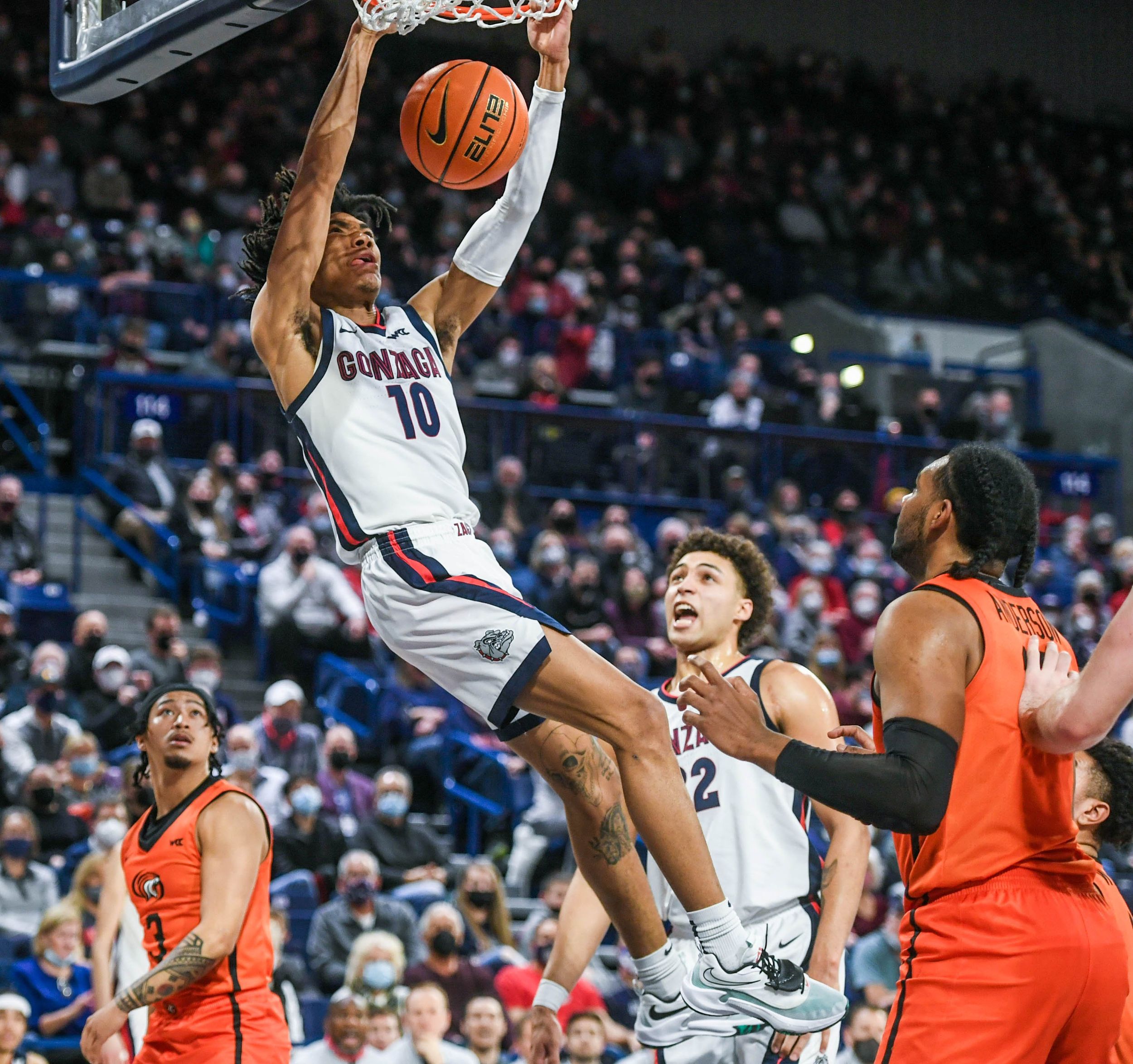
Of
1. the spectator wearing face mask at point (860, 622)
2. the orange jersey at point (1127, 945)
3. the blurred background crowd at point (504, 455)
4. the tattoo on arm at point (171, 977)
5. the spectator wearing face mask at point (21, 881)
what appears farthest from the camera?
the spectator wearing face mask at point (860, 622)

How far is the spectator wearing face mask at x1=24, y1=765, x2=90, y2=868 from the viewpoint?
9.40m

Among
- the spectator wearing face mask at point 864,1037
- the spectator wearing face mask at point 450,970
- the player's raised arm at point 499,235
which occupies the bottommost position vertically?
the spectator wearing face mask at point 864,1037

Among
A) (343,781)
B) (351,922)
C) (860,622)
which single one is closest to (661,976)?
(351,922)

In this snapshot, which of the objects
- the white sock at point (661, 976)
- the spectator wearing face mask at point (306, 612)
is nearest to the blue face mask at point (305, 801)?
the spectator wearing face mask at point (306, 612)

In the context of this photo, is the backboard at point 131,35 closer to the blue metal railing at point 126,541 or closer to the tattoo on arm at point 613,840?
→ the tattoo on arm at point 613,840

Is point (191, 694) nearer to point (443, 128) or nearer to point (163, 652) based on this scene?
point (443, 128)

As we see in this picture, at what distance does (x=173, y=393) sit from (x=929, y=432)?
334 inches

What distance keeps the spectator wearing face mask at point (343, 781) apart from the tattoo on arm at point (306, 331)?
6.06 metres

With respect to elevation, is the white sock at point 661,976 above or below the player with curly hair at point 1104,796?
below

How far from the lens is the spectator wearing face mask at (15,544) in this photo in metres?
12.1

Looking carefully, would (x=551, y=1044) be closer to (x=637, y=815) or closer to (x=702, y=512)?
(x=637, y=815)

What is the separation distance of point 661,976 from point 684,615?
53.7 inches

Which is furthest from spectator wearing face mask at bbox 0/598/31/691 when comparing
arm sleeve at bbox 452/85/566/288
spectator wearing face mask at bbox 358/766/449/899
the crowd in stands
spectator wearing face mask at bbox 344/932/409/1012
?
arm sleeve at bbox 452/85/566/288

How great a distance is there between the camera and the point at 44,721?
10062 mm
